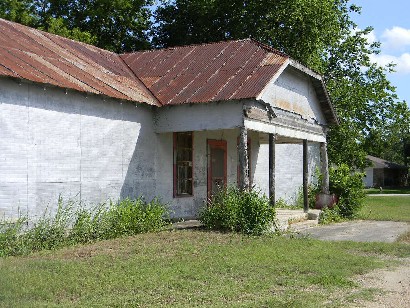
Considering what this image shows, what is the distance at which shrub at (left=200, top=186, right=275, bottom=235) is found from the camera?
13.0 m

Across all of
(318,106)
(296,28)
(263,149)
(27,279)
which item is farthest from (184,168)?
(296,28)

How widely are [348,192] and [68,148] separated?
444 inches

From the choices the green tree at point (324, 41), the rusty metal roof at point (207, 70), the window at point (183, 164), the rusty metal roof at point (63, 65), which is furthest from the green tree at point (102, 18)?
the window at point (183, 164)

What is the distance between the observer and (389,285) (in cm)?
796

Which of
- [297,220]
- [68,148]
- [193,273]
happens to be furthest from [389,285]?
[297,220]

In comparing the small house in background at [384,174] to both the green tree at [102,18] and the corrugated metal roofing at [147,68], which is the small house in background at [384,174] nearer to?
the green tree at [102,18]

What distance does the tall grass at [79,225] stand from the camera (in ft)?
33.9

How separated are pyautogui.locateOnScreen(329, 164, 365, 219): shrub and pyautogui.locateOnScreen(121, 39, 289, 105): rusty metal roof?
6197 millimetres

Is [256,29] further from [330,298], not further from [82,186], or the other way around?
[330,298]

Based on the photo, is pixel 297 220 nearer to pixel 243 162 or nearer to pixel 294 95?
pixel 294 95

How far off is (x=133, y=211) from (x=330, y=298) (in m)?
6.93

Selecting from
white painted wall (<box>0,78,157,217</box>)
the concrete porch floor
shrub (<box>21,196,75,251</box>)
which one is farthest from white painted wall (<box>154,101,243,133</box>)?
shrub (<box>21,196,75,251</box>)

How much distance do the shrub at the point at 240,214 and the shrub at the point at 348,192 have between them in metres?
6.98

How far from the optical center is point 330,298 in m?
7.08
